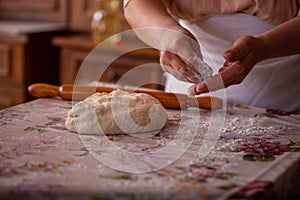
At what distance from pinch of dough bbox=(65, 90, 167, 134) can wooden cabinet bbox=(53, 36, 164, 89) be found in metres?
1.11

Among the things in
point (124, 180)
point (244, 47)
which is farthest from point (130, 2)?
point (124, 180)

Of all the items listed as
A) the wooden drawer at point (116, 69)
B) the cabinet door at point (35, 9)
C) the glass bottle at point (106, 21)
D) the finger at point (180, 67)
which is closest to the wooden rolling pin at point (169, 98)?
the finger at point (180, 67)

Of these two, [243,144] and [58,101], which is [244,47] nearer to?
[243,144]

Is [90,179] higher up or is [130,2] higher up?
[130,2]

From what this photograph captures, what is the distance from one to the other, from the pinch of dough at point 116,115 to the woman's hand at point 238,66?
0.38 feet

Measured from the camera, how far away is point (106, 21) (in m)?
2.33

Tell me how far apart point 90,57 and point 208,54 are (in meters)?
1.00

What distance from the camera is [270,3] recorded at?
44.0 inches

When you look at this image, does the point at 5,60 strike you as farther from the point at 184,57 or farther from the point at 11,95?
the point at 184,57

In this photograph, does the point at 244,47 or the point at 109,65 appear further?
the point at 109,65

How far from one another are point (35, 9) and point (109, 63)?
2.33ft

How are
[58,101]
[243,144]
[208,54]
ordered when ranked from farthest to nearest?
[208,54]
[58,101]
[243,144]

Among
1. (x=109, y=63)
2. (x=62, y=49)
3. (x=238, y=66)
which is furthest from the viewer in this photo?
(x=62, y=49)

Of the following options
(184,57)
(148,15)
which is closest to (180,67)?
(184,57)
